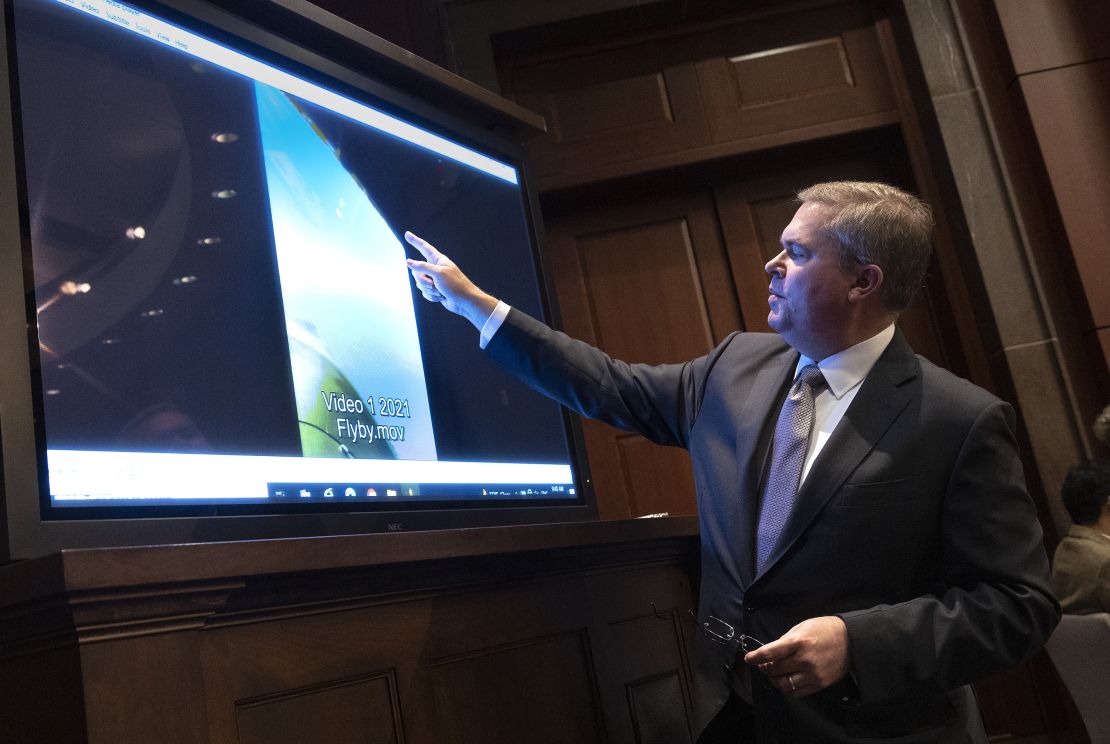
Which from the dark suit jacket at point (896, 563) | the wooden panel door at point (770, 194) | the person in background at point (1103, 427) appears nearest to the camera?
the dark suit jacket at point (896, 563)

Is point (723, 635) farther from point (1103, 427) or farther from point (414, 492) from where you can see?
point (1103, 427)

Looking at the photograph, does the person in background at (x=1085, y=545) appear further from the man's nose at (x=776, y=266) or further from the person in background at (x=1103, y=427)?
the man's nose at (x=776, y=266)

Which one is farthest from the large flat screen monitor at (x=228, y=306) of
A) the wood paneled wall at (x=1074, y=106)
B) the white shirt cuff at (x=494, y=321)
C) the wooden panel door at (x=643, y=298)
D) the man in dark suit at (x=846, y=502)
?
the wood paneled wall at (x=1074, y=106)

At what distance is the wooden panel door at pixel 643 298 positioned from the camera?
4367 millimetres

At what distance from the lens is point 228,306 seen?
1765mm

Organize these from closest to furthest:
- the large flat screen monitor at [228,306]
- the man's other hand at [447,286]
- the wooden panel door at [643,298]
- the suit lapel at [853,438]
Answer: the large flat screen monitor at [228,306] → the suit lapel at [853,438] → the man's other hand at [447,286] → the wooden panel door at [643,298]

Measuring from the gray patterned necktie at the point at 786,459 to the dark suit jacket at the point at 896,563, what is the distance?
2 centimetres

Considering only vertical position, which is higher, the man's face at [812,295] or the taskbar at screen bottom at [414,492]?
the man's face at [812,295]

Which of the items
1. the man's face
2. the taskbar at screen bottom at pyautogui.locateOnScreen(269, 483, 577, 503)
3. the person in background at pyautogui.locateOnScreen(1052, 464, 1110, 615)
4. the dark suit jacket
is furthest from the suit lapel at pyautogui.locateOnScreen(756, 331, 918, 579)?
the person in background at pyautogui.locateOnScreen(1052, 464, 1110, 615)

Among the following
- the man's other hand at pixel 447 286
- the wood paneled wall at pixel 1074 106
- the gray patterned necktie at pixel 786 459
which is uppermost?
the wood paneled wall at pixel 1074 106

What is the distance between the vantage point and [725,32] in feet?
15.0

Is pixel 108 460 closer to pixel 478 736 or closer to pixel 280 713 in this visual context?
pixel 280 713

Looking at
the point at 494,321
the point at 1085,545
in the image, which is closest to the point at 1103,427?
the point at 1085,545

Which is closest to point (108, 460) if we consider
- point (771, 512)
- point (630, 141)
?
point (771, 512)
